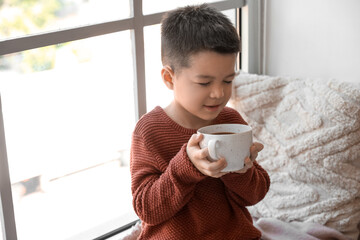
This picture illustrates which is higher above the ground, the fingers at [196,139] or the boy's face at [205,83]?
the boy's face at [205,83]

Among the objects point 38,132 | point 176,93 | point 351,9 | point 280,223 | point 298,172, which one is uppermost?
point 351,9

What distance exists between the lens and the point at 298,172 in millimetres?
1841

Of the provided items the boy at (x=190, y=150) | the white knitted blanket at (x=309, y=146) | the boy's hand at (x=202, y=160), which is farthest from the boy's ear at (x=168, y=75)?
the white knitted blanket at (x=309, y=146)

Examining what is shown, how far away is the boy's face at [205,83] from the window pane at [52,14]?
1.42ft

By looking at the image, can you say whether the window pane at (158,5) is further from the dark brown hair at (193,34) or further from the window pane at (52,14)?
the dark brown hair at (193,34)

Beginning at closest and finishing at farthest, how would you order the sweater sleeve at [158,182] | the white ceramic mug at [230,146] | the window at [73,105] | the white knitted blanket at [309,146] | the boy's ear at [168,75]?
the white ceramic mug at [230,146] < the sweater sleeve at [158,182] < the boy's ear at [168,75] < the window at [73,105] < the white knitted blanket at [309,146]

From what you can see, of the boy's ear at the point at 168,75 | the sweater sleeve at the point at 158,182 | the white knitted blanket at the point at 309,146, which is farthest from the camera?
the white knitted blanket at the point at 309,146

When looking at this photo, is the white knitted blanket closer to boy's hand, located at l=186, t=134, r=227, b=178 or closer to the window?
the window

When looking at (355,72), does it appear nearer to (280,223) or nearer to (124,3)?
(280,223)

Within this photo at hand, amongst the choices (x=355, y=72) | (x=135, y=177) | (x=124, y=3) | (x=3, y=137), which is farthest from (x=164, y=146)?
(x=355, y=72)

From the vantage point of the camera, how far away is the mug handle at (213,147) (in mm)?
1120

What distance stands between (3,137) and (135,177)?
0.39 metres

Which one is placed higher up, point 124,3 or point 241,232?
point 124,3

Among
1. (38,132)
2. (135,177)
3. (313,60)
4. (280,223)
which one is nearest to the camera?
(135,177)
